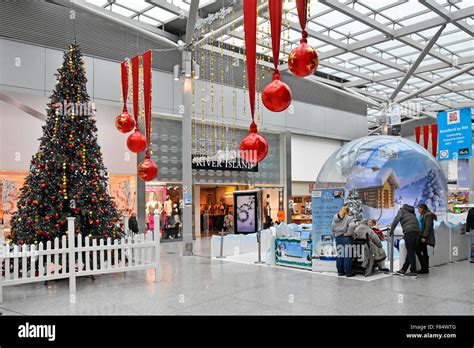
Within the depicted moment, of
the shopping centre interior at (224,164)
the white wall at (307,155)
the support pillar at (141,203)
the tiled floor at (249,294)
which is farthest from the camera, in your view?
the white wall at (307,155)

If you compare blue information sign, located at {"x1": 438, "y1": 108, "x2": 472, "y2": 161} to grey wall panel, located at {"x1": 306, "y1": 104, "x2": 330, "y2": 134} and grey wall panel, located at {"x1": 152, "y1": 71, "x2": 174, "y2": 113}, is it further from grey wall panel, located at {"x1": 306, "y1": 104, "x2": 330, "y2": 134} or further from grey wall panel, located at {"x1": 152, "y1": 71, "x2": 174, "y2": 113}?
grey wall panel, located at {"x1": 306, "y1": 104, "x2": 330, "y2": 134}

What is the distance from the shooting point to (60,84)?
9359 mm

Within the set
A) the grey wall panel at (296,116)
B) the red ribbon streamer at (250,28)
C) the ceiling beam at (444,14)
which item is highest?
the ceiling beam at (444,14)

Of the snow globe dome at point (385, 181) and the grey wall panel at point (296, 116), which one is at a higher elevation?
the grey wall panel at point (296, 116)

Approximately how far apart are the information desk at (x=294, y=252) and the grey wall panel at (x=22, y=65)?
9.45 meters

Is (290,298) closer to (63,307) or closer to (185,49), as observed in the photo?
(63,307)

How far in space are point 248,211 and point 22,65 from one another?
8.60 meters

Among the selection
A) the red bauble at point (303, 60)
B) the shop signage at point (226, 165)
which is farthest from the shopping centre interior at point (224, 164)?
the shop signage at point (226, 165)

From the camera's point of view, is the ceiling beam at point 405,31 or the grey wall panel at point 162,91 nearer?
the ceiling beam at point 405,31

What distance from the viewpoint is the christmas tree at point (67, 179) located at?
8.80 metres

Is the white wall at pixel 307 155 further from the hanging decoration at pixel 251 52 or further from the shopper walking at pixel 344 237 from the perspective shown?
the hanging decoration at pixel 251 52

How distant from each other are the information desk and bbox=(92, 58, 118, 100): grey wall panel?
893 cm

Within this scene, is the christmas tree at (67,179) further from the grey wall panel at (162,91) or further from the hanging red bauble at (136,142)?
the grey wall panel at (162,91)

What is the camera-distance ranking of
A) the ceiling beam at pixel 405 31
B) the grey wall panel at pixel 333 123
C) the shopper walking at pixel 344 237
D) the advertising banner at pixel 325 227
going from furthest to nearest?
the grey wall panel at pixel 333 123 < the ceiling beam at pixel 405 31 < the advertising banner at pixel 325 227 < the shopper walking at pixel 344 237
